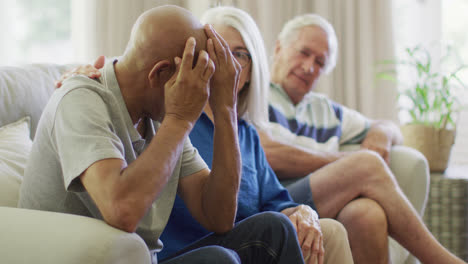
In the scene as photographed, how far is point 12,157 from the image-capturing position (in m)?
1.34

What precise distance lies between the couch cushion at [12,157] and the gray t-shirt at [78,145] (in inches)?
6.6

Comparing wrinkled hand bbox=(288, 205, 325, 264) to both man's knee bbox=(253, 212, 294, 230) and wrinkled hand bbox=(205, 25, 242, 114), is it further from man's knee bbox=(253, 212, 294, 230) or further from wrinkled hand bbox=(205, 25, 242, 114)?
wrinkled hand bbox=(205, 25, 242, 114)

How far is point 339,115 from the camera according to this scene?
2.37 m

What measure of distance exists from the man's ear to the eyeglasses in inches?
23.0

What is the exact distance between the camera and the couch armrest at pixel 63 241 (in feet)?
2.68

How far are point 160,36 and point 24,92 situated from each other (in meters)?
0.63

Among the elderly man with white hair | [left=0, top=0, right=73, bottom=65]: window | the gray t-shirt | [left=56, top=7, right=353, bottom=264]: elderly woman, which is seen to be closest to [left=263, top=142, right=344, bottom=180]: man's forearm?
the elderly man with white hair

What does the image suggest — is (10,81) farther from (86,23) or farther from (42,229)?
(86,23)

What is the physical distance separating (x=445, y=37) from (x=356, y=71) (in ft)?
2.52

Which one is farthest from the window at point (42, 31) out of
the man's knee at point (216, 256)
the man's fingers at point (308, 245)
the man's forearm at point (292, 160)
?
the man's knee at point (216, 256)

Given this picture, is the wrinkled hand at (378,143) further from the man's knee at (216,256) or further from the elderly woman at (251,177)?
the man's knee at (216,256)

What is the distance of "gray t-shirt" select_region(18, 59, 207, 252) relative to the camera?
3.04 feet

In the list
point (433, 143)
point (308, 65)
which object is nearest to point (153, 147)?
point (308, 65)

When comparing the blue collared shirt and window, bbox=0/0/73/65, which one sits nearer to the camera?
the blue collared shirt
